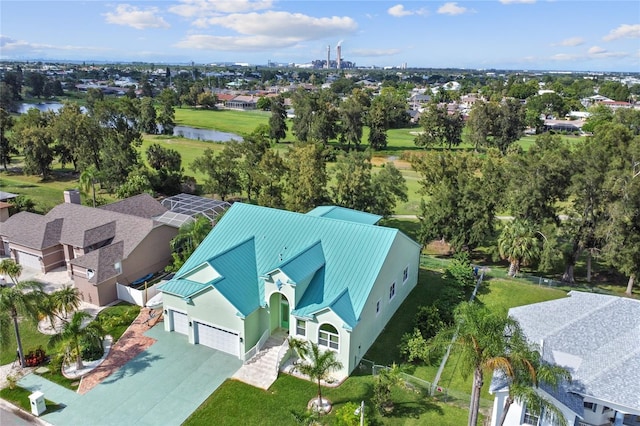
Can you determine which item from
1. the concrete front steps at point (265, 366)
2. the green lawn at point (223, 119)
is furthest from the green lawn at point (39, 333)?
the green lawn at point (223, 119)

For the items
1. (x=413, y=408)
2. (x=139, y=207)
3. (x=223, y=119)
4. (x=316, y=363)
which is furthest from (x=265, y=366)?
→ (x=223, y=119)

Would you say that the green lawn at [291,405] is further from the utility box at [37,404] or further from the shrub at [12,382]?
the shrub at [12,382]

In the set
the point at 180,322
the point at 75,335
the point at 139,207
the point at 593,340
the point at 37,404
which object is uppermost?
the point at 139,207

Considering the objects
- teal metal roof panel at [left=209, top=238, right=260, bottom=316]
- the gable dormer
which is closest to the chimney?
teal metal roof panel at [left=209, top=238, right=260, bottom=316]

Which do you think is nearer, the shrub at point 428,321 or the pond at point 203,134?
the shrub at point 428,321

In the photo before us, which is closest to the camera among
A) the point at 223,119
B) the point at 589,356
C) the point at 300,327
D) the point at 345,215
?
the point at 589,356

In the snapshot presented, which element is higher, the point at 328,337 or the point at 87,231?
the point at 87,231

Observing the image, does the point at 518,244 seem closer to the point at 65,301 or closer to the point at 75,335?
the point at 75,335

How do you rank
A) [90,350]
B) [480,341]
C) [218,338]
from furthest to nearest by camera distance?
[218,338] → [90,350] → [480,341]
